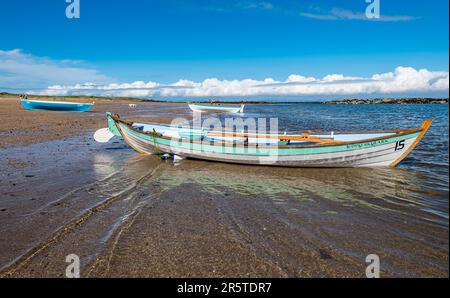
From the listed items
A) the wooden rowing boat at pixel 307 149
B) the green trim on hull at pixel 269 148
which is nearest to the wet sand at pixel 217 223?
the wooden rowing boat at pixel 307 149

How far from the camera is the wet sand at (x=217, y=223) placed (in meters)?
4.39

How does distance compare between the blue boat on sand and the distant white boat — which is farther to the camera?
the distant white boat

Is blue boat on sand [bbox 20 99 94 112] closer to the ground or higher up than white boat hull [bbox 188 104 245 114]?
closer to the ground

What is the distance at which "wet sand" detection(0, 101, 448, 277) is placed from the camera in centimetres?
439

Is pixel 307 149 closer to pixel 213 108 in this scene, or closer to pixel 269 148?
pixel 269 148

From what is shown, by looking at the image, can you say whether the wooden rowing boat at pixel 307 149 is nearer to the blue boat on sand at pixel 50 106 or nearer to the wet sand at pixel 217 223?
the wet sand at pixel 217 223

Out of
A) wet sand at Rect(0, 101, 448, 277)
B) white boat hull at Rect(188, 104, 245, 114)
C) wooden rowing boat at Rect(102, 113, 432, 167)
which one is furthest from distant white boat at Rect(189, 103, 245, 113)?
wet sand at Rect(0, 101, 448, 277)

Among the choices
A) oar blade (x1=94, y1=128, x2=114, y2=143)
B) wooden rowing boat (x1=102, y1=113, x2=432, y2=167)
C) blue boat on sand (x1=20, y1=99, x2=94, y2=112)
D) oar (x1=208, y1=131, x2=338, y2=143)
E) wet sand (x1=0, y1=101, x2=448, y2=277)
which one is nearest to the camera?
wet sand (x1=0, y1=101, x2=448, y2=277)

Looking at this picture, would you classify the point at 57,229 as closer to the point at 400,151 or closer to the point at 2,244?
the point at 2,244

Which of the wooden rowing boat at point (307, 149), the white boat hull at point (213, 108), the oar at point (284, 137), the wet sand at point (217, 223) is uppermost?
the white boat hull at point (213, 108)

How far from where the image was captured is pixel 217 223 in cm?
607

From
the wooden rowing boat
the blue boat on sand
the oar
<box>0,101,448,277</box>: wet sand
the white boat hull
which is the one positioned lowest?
<box>0,101,448,277</box>: wet sand

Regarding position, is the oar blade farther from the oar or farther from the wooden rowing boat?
the oar

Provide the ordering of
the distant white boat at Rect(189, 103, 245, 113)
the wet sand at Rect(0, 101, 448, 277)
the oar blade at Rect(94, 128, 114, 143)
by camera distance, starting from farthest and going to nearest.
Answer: the distant white boat at Rect(189, 103, 245, 113) < the oar blade at Rect(94, 128, 114, 143) < the wet sand at Rect(0, 101, 448, 277)
